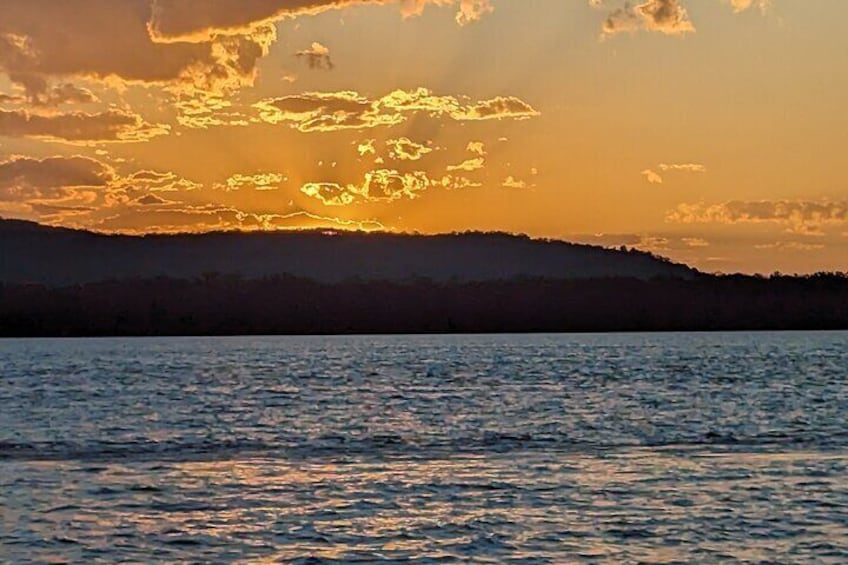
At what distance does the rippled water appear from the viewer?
2320cm

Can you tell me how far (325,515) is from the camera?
85.4ft

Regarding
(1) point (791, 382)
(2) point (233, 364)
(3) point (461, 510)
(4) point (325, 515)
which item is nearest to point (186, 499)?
(4) point (325, 515)

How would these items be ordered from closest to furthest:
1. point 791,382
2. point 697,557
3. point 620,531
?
point 697,557, point 620,531, point 791,382

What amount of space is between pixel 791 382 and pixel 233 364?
2436 inches

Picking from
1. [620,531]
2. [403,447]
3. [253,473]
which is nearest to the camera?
[620,531]

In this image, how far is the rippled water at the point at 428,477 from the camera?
23203 mm

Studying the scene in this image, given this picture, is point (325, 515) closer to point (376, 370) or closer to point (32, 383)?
point (32, 383)

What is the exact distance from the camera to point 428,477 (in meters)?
31.8

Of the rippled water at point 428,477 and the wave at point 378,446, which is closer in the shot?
the rippled water at point 428,477

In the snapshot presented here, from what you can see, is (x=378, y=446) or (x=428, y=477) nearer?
(x=428, y=477)

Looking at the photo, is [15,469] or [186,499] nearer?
[186,499]

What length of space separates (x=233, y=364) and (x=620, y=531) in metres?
107

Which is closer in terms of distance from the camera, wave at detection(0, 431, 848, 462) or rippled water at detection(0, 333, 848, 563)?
rippled water at detection(0, 333, 848, 563)

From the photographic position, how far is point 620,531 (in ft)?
79.0
